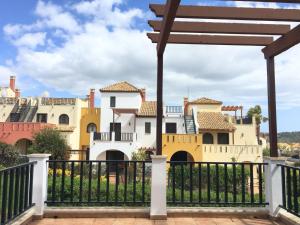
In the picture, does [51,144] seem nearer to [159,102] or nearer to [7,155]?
[7,155]

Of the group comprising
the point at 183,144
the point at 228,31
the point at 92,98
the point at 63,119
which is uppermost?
the point at 92,98

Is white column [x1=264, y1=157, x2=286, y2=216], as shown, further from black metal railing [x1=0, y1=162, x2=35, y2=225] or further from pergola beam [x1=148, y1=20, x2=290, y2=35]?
black metal railing [x1=0, y1=162, x2=35, y2=225]

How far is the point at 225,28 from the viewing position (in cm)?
464

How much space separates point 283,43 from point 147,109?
2427 centimetres

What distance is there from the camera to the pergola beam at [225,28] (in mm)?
4641

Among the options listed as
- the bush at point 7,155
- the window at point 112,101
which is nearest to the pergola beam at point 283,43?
the bush at point 7,155

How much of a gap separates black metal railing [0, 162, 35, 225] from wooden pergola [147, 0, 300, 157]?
200cm

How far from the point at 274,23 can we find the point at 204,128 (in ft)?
74.2

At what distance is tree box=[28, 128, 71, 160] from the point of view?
907 inches

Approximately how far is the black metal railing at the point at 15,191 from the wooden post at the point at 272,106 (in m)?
3.75

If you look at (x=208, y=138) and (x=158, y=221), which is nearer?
(x=158, y=221)

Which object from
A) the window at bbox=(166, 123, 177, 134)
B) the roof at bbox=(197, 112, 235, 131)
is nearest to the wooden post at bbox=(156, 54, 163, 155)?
the roof at bbox=(197, 112, 235, 131)

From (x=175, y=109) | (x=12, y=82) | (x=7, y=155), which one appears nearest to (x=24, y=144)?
(x=7, y=155)

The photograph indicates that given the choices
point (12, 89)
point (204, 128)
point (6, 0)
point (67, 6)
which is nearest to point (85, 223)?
point (67, 6)
